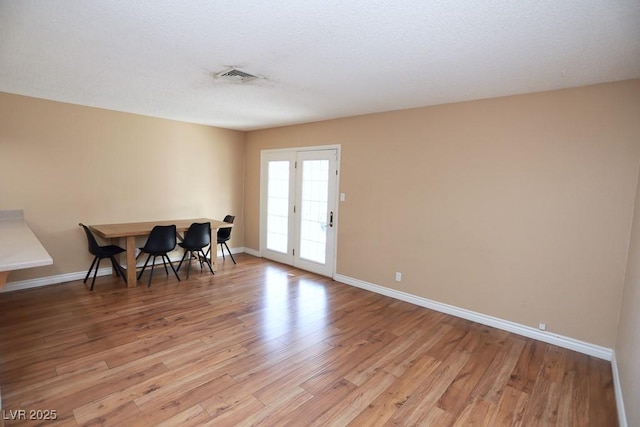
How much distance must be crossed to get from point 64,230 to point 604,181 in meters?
6.35

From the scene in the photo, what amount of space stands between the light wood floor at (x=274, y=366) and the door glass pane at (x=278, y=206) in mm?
1983

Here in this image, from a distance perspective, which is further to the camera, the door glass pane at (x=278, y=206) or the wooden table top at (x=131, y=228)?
the door glass pane at (x=278, y=206)

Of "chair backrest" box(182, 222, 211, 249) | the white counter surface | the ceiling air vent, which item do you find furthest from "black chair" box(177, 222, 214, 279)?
the ceiling air vent

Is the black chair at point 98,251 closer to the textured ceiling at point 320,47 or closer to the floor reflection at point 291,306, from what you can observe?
the textured ceiling at point 320,47

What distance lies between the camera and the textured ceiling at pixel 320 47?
1803mm

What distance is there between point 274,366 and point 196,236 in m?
2.88

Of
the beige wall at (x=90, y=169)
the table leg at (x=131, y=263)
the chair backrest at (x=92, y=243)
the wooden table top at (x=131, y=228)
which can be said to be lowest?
the table leg at (x=131, y=263)

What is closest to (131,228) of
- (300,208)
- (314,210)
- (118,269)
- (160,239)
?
(160,239)

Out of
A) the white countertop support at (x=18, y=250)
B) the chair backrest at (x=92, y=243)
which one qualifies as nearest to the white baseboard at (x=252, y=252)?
the chair backrest at (x=92, y=243)

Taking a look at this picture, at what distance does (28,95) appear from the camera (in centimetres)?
396

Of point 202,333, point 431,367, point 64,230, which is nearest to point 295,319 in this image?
point 202,333

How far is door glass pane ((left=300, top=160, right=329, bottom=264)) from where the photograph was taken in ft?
16.8

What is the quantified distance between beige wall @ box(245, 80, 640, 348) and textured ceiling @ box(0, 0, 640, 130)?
0.33m

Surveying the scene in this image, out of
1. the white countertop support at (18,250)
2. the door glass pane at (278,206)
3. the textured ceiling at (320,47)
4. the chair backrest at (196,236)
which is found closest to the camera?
the textured ceiling at (320,47)
